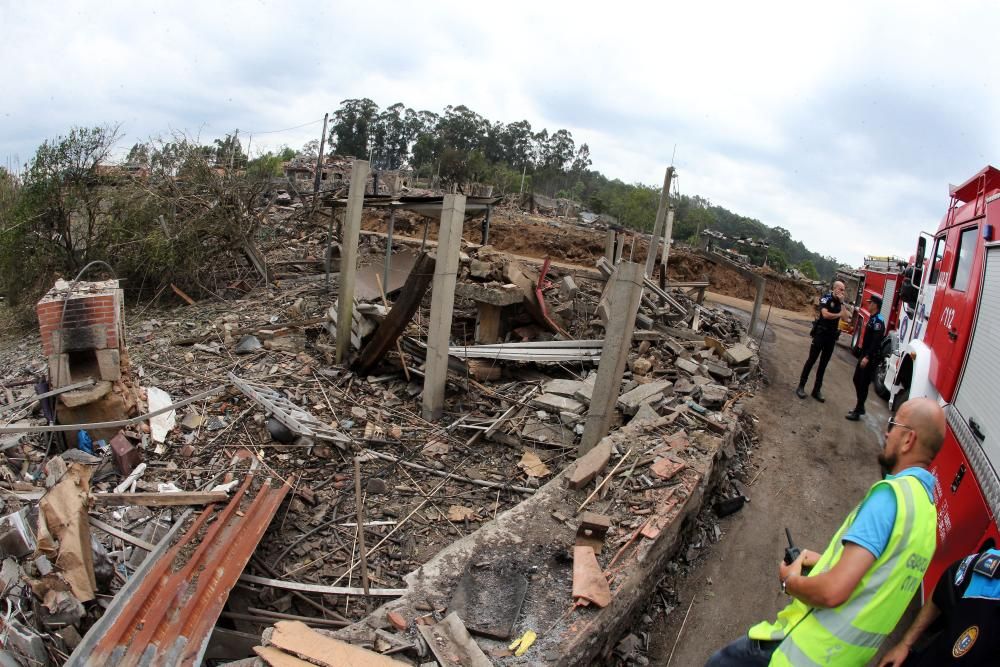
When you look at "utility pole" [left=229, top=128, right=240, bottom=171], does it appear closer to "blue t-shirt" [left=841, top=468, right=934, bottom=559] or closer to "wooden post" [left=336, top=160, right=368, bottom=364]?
"wooden post" [left=336, top=160, right=368, bottom=364]

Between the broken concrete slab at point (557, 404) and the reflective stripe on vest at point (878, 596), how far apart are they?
16.0ft

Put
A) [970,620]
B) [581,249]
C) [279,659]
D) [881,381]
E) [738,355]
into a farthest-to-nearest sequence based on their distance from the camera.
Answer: [581,249] < [881,381] < [738,355] < [279,659] < [970,620]

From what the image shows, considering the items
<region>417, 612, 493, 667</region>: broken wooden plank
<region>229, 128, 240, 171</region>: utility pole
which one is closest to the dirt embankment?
<region>229, 128, 240, 171</region>: utility pole

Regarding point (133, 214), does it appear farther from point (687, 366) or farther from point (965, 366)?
point (965, 366)

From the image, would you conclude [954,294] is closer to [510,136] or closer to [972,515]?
[972,515]

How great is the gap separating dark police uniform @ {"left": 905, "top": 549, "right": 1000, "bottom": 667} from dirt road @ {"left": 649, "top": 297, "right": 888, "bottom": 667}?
6.90 ft

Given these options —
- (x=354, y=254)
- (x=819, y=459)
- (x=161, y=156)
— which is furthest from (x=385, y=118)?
(x=819, y=459)

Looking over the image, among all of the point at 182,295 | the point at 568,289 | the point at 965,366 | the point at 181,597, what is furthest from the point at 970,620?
the point at 182,295

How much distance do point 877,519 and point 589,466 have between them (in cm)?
305

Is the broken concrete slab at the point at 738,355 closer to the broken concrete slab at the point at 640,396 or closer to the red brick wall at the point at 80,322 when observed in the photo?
the broken concrete slab at the point at 640,396

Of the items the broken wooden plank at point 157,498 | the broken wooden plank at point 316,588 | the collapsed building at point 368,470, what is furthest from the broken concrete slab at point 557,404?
the broken wooden plank at point 157,498

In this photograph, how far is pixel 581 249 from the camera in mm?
21156

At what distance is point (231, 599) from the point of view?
443 centimetres

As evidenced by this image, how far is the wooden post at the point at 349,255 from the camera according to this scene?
26.8ft
